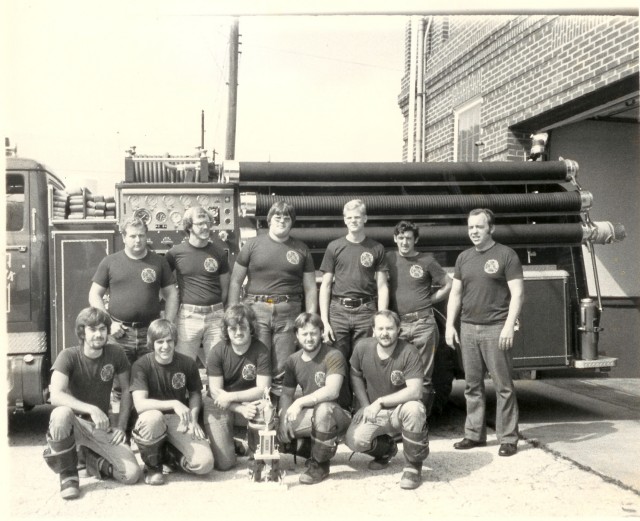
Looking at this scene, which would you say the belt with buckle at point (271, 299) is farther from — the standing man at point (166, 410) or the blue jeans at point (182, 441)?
the blue jeans at point (182, 441)

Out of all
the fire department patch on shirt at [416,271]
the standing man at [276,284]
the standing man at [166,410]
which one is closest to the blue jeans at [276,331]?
the standing man at [276,284]

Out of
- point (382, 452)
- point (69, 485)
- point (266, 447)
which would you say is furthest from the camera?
point (382, 452)

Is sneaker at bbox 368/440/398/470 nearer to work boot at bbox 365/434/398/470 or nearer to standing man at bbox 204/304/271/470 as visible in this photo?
work boot at bbox 365/434/398/470

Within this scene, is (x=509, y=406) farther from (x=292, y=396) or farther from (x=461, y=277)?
(x=292, y=396)

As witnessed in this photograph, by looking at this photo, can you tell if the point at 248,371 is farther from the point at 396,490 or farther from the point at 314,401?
the point at 396,490

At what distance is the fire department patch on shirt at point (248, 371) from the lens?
16.2 ft

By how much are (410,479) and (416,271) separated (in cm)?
166

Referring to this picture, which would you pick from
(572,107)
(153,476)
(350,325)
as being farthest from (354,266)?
(572,107)

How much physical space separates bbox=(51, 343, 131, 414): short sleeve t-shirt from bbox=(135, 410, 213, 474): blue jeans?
0.32 metres

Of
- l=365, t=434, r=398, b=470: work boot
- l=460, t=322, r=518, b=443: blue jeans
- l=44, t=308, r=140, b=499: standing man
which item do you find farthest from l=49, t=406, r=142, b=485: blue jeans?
l=460, t=322, r=518, b=443: blue jeans

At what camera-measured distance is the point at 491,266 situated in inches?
212

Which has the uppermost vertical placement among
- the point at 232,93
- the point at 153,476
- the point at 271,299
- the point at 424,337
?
the point at 232,93

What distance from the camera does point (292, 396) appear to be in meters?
4.92

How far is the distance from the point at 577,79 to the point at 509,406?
4054 millimetres
